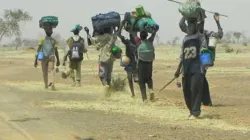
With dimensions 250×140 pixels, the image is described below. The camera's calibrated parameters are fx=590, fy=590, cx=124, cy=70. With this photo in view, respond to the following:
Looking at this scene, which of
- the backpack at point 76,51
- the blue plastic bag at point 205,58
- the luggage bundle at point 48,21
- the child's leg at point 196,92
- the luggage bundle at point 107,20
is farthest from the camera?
the backpack at point 76,51

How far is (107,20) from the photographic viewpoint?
15070 millimetres

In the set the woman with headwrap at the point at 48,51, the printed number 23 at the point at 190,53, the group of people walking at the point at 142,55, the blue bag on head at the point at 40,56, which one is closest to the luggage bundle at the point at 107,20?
the group of people walking at the point at 142,55

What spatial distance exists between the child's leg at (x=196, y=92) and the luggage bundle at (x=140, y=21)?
2745mm

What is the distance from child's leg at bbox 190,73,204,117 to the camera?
10891 millimetres

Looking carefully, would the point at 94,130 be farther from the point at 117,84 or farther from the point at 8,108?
the point at 117,84

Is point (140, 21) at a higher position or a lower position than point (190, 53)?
higher

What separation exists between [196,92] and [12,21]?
9466 cm

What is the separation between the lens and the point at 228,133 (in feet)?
30.9

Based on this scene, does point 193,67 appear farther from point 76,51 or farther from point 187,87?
point 76,51

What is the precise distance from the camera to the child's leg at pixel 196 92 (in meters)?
10.9

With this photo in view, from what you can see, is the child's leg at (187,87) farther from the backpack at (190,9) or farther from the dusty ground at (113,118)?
the backpack at (190,9)

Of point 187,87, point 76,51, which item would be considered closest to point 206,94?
point 187,87

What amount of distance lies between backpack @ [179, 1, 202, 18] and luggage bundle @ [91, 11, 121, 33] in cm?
A: 422

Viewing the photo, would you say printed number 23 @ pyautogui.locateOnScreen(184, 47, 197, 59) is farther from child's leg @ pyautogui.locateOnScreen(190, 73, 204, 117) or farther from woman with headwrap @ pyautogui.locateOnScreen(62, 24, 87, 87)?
woman with headwrap @ pyautogui.locateOnScreen(62, 24, 87, 87)
